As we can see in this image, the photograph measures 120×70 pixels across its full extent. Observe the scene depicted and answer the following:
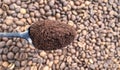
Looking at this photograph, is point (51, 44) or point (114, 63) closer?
point (51, 44)

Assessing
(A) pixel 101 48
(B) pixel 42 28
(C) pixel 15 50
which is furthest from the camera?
(A) pixel 101 48

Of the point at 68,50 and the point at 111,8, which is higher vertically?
the point at 111,8

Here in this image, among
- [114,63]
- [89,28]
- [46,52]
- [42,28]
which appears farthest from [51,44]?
[114,63]

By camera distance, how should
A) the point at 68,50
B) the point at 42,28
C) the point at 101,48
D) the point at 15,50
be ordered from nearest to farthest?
the point at 42,28
the point at 15,50
the point at 68,50
the point at 101,48

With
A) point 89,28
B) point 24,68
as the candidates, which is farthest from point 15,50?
point 89,28

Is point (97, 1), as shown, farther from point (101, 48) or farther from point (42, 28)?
point (42, 28)

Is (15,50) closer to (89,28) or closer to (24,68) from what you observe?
(24,68)

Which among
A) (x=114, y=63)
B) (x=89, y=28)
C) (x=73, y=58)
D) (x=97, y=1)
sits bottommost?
(x=114, y=63)
